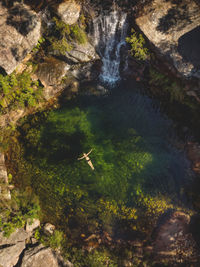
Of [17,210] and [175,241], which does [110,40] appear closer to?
[17,210]

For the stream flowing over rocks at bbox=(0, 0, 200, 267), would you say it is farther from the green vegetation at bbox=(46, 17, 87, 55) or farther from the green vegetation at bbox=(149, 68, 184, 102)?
the green vegetation at bbox=(149, 68, 184, 102)

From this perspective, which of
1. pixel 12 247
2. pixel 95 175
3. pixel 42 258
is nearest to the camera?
pixel 12 247

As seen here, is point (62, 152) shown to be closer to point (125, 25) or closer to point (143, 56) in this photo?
point (143, 56)

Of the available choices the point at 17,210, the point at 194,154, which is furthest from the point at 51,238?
the point at 194,154

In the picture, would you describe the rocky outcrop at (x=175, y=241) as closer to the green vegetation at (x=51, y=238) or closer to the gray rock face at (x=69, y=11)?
the green vegetation at (x=51, y=238)

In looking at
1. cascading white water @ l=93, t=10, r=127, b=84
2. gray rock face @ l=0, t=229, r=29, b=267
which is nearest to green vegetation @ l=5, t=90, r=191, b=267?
gray rock face @ l=0, t=229, r=29, b=267

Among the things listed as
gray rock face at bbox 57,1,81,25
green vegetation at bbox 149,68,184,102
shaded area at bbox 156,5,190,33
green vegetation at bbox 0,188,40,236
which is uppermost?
gray rock face at bbox 57,1,81,25

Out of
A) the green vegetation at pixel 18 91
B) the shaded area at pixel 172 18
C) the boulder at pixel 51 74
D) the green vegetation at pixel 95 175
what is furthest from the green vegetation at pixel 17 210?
the shaded area at pixel 172 18
